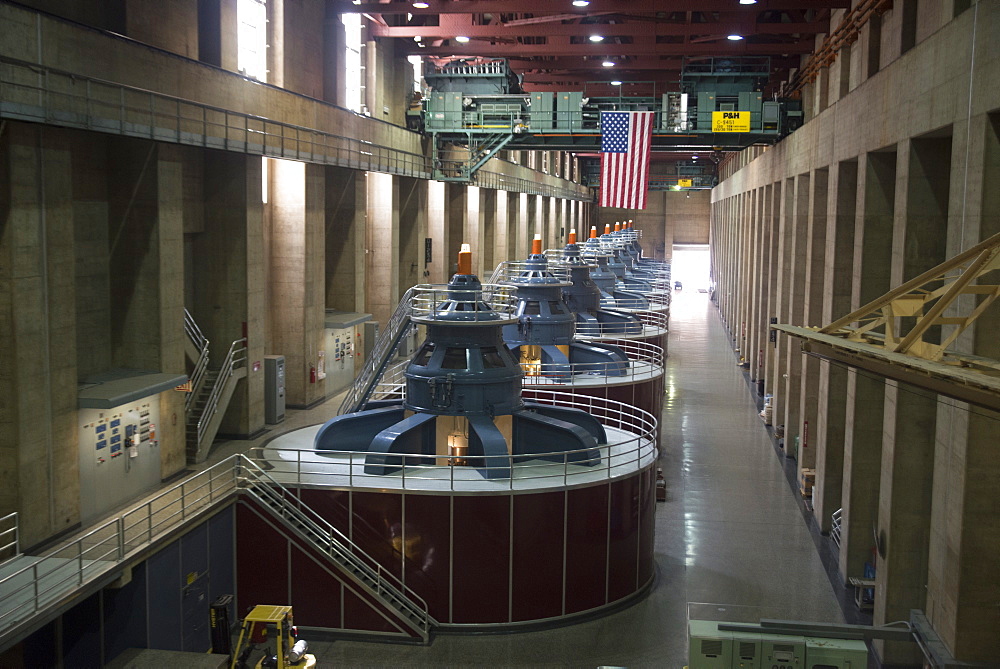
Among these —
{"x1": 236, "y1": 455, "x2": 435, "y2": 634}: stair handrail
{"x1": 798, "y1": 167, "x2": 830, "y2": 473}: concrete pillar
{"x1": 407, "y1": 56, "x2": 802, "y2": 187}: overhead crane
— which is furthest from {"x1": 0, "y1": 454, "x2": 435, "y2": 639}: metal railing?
{"x1": 407, "y1": 56, "x2": 802, "y2": 187}: overhead crane

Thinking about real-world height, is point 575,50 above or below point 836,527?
above

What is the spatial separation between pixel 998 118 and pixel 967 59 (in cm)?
123

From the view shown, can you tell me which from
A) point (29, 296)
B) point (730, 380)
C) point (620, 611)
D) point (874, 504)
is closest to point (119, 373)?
point (29, 296)

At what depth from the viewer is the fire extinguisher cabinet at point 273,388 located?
75.0 ft

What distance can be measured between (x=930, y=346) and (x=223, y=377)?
1520cm

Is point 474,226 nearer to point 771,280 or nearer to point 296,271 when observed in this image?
point 771,280

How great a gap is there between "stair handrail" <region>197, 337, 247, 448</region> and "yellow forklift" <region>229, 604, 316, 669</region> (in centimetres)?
745

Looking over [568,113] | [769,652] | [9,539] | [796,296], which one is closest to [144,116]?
[9,539]

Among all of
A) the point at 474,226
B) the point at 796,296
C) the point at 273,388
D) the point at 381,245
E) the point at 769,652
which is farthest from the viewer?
the point at 474,226

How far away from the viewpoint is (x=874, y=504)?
1731cm

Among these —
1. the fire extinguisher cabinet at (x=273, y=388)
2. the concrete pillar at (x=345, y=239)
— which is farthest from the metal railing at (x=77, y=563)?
the concrete pillar at (x=345, y=239)

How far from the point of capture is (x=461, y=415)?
54.2 feet

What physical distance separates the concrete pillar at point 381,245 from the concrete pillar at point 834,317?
14896 mm

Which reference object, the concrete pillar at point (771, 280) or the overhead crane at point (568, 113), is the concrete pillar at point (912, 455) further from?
the overhead crane at point (568, 113)
